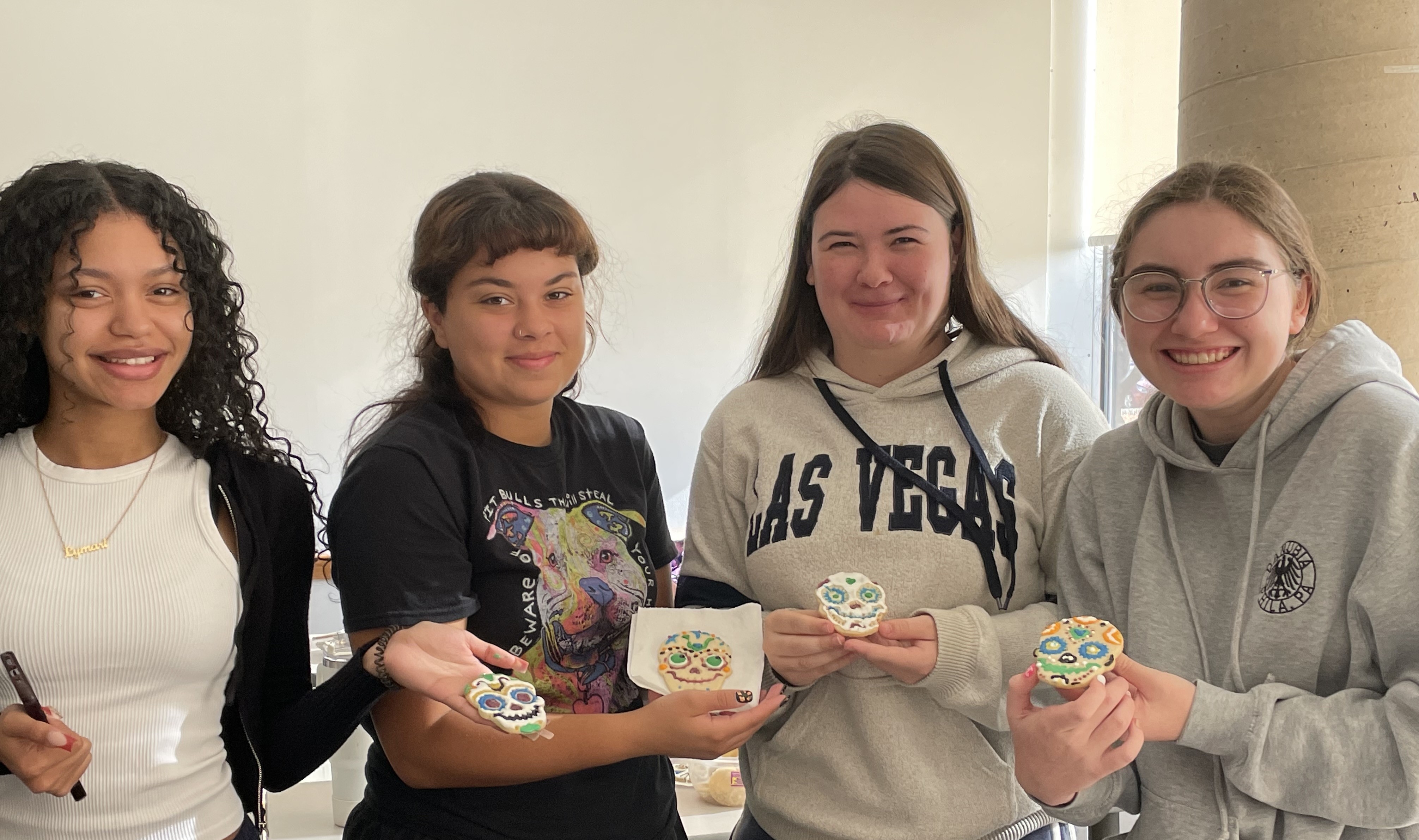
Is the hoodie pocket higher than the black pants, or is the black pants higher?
the hoodie pocket

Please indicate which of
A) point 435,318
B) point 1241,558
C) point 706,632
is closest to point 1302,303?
point 1241,558

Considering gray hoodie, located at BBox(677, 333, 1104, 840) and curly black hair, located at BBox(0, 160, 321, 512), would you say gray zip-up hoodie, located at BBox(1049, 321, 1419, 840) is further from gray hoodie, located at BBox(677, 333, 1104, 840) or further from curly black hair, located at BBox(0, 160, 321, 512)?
curly black hair, located at BBox(0, 160, 321, 512)

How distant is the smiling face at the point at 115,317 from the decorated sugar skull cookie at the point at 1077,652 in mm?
1289

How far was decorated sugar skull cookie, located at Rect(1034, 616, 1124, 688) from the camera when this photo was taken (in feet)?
4.24

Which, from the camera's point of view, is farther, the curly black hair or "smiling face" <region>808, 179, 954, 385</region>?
"smiling face" <region>808, 179, 954, 385</region>

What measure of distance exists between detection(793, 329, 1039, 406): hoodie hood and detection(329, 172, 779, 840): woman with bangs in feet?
1.35

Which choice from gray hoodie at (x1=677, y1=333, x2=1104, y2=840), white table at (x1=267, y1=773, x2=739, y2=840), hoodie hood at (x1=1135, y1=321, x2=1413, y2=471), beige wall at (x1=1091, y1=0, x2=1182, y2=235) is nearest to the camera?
hoodie hood at (x1=1135, y1=321, x2=1413, y2=471)

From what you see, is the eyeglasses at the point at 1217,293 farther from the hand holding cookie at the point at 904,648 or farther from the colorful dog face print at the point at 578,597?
the colorful dog face print at the point at 578,597

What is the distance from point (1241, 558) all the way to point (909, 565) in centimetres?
47

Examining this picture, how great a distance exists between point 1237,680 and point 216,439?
1.53 meters

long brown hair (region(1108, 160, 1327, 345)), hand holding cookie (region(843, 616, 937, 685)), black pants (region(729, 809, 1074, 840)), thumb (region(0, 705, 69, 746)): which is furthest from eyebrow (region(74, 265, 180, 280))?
long brown hair (region(1108, 160, 1327, 345))

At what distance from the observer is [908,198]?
1715mm

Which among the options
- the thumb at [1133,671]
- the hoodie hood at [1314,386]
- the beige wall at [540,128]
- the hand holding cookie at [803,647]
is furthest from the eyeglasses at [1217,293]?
the beige wall at [540,128]

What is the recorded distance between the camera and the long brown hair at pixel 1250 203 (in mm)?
1408
